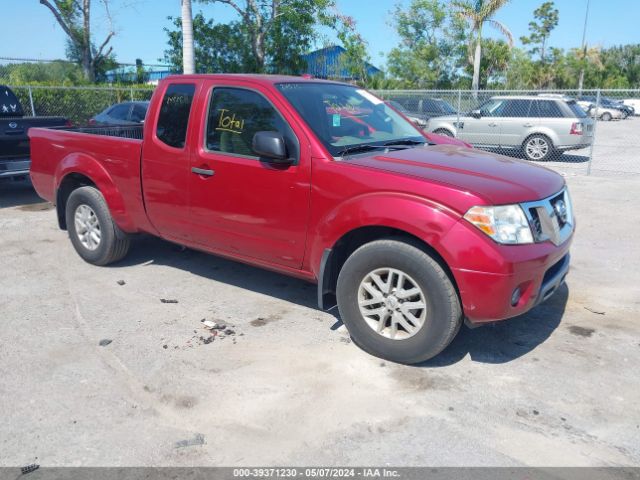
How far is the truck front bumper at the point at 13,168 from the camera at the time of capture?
8.57 metres

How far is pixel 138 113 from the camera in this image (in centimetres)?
1295

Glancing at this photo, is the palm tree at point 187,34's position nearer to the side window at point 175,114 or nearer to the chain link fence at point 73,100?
the chain link fence at point 73,100

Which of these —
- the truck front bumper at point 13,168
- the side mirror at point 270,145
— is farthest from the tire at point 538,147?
the side mirror at point 270,145

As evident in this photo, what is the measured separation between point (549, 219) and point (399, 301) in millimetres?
1116

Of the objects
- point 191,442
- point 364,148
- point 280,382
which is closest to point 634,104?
point 364,148

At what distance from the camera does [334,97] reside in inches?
184

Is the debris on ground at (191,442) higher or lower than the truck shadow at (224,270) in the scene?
lower

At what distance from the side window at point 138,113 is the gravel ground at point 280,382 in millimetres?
8020

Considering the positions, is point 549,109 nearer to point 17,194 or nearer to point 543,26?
point 17,194

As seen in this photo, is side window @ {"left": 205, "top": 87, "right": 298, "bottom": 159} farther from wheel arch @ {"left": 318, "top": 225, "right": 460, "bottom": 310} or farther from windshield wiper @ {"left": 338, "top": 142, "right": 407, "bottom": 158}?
wheel arch @ {"left": 318, "top": 225, "right": 460, "bottom": 310}

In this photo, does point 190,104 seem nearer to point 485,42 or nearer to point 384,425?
point 384,425

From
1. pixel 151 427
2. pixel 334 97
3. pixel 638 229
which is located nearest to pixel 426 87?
pixel 638 229

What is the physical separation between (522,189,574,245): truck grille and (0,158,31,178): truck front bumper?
766 centimetres

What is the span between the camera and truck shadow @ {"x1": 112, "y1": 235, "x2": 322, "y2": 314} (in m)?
5.16
